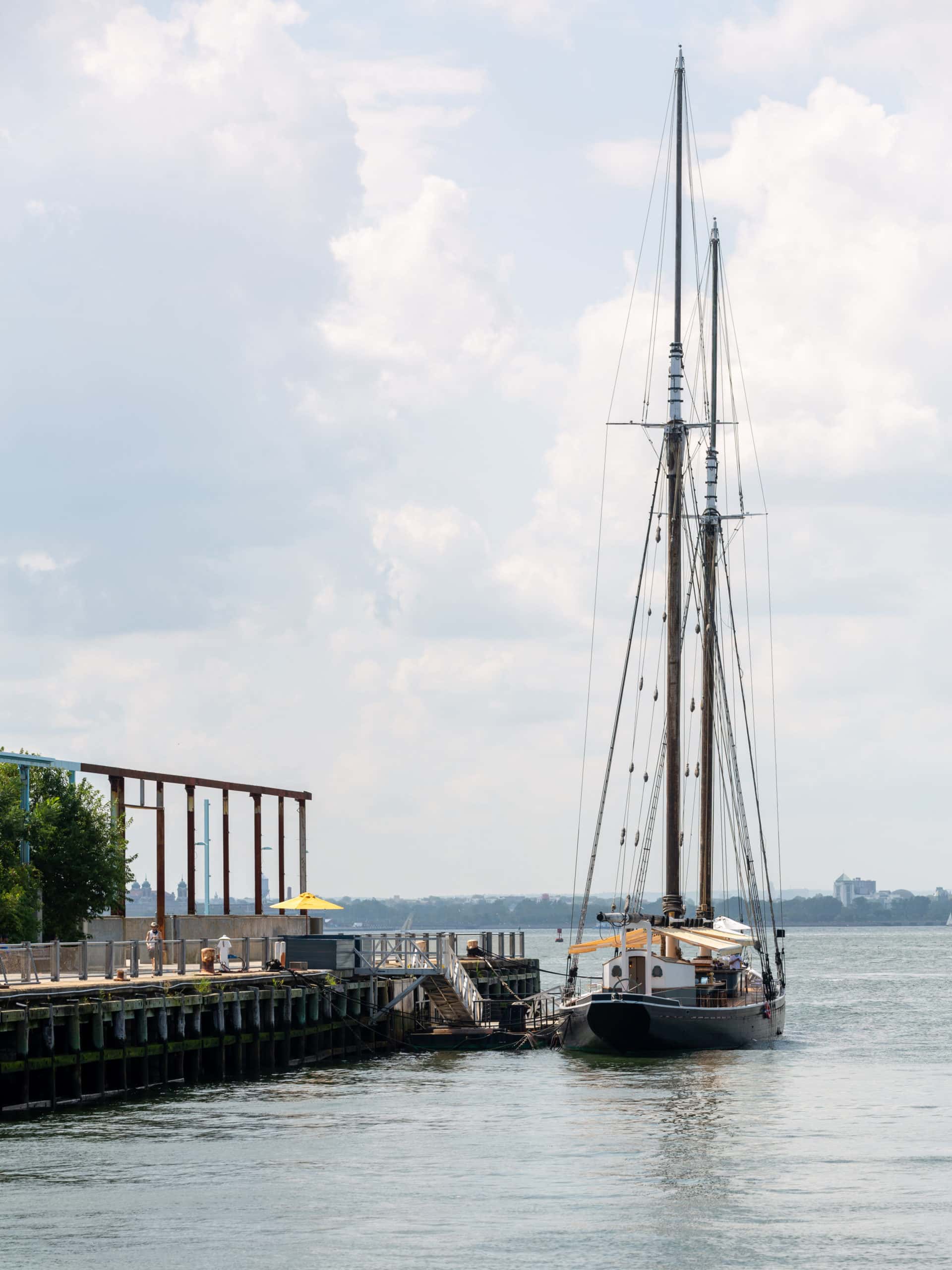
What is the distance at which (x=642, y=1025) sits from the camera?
52.1 meters

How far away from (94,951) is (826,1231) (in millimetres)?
22228

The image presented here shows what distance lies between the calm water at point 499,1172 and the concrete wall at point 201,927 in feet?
43.4

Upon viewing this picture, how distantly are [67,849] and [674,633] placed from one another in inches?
797

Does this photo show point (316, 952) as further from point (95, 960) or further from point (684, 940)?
point (684, 940)

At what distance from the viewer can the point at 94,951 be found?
4703 cm

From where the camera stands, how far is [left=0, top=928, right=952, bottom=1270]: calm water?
94.1ft

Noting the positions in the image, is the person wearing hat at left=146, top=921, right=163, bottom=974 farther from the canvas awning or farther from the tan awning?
the tan awning

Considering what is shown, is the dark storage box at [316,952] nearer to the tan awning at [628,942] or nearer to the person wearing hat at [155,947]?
the person wearing hat at [155,947]

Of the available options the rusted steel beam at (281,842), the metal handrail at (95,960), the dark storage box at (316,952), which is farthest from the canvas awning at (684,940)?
the rusted steel beam at (281,842)

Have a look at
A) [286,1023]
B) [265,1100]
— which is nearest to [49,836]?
[286,1023]

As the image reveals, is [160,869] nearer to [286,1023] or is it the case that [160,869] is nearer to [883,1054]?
[286,1023]

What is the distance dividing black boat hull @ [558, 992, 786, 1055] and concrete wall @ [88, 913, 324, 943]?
507 inches

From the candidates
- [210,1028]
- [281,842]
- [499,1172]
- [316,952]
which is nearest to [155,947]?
[210,1028]

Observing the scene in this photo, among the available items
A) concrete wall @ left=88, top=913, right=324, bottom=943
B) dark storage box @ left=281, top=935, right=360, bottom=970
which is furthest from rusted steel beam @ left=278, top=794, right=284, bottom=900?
dark storage box @ left=281, top=935, right=360, bottom=970
